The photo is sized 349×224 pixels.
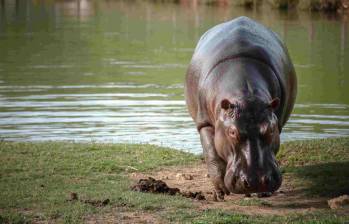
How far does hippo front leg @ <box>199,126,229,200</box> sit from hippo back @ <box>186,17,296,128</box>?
0.52 metres

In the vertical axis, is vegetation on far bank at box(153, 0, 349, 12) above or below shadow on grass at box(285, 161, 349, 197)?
below

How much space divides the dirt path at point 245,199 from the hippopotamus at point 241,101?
0.66 feet

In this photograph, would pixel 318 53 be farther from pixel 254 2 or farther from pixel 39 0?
pixel 39 0

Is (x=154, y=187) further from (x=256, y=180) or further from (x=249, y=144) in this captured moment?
(x=256, y=180)

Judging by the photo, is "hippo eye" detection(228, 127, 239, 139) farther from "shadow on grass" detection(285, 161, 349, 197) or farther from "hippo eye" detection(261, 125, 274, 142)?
"shadow on grass" detection(285, 161, 349, 197)

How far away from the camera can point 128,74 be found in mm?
20266

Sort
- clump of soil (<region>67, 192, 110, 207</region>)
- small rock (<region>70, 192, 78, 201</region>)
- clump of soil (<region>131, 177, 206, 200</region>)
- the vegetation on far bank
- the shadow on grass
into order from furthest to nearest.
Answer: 1. the vegetation on far bank
2. the shadow on grass
3. clump of soil (<region>131, 177, 206, 200</region>)
4. small rock (<region>70, 192, 78, 201</region>)
5. clump of soil (<region>67, 192, 110, 207</region>)

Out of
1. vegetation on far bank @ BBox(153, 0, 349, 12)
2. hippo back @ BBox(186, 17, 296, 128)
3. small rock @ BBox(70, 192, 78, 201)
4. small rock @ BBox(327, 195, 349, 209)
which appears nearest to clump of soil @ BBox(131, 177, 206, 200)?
small rock @ BBox(70, 192, 78, 201)

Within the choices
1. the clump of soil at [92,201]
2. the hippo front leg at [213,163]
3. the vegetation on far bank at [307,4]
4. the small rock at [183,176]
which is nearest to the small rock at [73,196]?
the clump of soil at [92,201]

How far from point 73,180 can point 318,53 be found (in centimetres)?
1748

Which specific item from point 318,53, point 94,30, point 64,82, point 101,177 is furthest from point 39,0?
point 101,177

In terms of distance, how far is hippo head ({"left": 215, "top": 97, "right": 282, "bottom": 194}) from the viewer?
18.9ft

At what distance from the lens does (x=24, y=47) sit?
26844mm

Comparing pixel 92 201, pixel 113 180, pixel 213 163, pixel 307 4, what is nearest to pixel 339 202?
pixel 213 163
